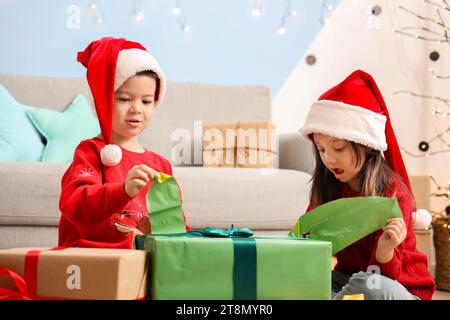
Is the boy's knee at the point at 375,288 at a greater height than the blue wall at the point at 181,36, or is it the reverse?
the blue wall at the point at 181,36

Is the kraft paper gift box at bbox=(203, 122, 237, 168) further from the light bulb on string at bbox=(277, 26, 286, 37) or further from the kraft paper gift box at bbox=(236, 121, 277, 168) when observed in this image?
the light bulb on string at bbox=(277, 26, 286, 37)

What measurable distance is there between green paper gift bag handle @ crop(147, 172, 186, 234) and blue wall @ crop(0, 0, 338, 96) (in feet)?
7.23

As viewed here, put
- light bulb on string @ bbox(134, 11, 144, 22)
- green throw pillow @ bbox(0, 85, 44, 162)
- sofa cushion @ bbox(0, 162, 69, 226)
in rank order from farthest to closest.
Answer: light bulb on string @ bbox(134, 11, 144, 22) < green throw pillow @ bbox(0, 85, 44, 162) < sofa cushion @ bbox(0, 162, 69, 226)

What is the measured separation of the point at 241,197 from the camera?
214 centimetres

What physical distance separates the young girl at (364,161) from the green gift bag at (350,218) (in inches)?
8.0

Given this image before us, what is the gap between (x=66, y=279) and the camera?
2.76 feet

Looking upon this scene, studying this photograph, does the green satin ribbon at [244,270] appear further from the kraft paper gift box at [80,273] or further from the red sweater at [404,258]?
the red sweater at [404,258]

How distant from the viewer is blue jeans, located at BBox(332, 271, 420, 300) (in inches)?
42.6

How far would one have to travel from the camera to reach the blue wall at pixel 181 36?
2996 millimetres

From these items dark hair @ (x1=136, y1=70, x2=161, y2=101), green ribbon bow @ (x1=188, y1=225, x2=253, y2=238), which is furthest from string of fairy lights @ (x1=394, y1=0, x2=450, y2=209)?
green ribbon bow @ (x1=188, y1=225, x2=253, y2=238)

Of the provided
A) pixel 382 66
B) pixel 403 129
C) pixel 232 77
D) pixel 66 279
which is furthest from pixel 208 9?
pixel 66 279

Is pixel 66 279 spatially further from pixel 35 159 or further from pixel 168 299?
pixel 35 159

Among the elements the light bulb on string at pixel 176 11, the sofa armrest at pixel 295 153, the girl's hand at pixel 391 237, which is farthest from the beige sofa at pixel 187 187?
the girl's hand at pixel 391 237
